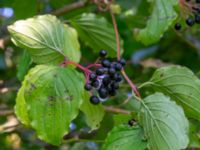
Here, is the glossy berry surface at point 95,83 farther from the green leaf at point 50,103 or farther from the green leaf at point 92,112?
the green leaf at point 92,112

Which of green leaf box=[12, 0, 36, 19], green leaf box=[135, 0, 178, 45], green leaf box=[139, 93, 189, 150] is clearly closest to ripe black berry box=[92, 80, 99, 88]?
green leaf box=[139, 93, 189, 150]

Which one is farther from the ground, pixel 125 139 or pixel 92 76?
pixel 92 76

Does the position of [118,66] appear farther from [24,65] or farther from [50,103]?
[24,65]

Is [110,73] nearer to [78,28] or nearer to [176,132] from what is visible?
[176,132]

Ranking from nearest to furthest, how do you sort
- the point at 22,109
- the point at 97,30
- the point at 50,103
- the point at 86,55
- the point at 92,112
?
the point at 50,103, the point at 22,109, the point at 92,112, the point at 97,30, the point at 86,55

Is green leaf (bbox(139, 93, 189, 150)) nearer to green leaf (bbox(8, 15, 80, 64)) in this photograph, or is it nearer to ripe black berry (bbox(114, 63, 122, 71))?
ripe black berry (bbox(114, 63, 122, 71))

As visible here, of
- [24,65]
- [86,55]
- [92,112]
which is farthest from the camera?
[86,55]

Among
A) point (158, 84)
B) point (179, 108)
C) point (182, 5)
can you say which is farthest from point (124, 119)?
point (182, 5)

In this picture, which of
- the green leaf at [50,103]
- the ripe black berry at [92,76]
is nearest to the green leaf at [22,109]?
the green leaf at [50,103]

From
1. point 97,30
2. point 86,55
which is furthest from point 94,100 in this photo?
point 86,55
